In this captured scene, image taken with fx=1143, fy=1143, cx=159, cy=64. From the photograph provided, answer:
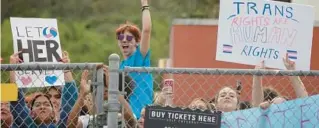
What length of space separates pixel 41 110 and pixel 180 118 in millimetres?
1149

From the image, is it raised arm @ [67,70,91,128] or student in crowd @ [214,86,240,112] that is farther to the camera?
student in crowd @ [214,86,240,112]

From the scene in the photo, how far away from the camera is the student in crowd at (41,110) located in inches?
303

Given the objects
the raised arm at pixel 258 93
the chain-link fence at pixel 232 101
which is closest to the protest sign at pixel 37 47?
the chain-link fence at pixel 232 101

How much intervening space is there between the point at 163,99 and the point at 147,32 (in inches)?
23.2

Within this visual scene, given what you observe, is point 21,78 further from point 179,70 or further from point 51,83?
point 179,70

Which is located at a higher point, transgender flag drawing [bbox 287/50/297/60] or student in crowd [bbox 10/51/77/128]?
transgender flag drawing [bbox 287/50/297/60]

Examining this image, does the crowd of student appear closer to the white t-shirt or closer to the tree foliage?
the white t-shirt

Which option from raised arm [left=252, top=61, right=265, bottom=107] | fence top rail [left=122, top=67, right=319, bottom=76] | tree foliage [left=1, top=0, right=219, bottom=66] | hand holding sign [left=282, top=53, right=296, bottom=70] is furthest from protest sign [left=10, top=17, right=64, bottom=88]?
tree foliage [left=1, top=0, right=219, bottom=66]

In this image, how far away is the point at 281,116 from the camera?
24.5 feet

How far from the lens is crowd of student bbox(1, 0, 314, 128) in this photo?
749 cm

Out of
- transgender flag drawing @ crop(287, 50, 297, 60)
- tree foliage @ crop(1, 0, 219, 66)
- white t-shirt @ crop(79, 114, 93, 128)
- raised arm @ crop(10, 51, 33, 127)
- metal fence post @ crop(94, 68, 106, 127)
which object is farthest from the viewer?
tree foliage @ crop(1, 0, 219, 66)

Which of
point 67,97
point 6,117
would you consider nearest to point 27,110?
point 6,117

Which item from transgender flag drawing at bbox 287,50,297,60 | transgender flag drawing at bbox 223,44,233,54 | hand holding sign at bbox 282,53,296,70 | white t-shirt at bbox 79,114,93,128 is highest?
transgender flag drawing at bbox 223,44,233,54

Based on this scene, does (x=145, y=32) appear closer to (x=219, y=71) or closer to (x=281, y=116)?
(x=219, y=71)
